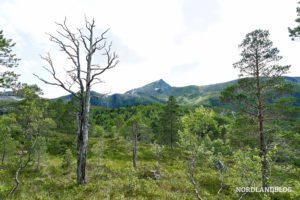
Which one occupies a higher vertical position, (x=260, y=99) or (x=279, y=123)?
(x=260, y=99)

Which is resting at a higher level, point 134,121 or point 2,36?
point 2,36

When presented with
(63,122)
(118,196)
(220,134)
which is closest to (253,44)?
(118,196)

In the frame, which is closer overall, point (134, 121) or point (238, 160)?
point (238, 160)

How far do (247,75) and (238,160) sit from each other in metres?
13.7

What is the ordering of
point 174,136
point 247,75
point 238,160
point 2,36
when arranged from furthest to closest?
1. point 174,136
2. point 2,36
3. point 247,75
4. point 238,160

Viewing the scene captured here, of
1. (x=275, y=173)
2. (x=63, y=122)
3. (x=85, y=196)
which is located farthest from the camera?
(x=63, y=122)

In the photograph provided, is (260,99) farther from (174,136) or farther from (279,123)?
(174,136)

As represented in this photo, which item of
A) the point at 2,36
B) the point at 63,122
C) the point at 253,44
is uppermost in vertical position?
the point at 2,36

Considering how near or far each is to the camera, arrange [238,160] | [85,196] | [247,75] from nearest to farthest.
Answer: [238,160] < [85,196] < [247,75]

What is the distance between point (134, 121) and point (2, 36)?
2155cm

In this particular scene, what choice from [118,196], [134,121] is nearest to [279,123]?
[118,196]

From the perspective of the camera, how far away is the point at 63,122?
6894 cm

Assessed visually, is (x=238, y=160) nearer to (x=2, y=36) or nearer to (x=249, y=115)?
(x=249, y=115)

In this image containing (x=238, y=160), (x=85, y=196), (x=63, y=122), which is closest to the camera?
(x=238, y=160)
